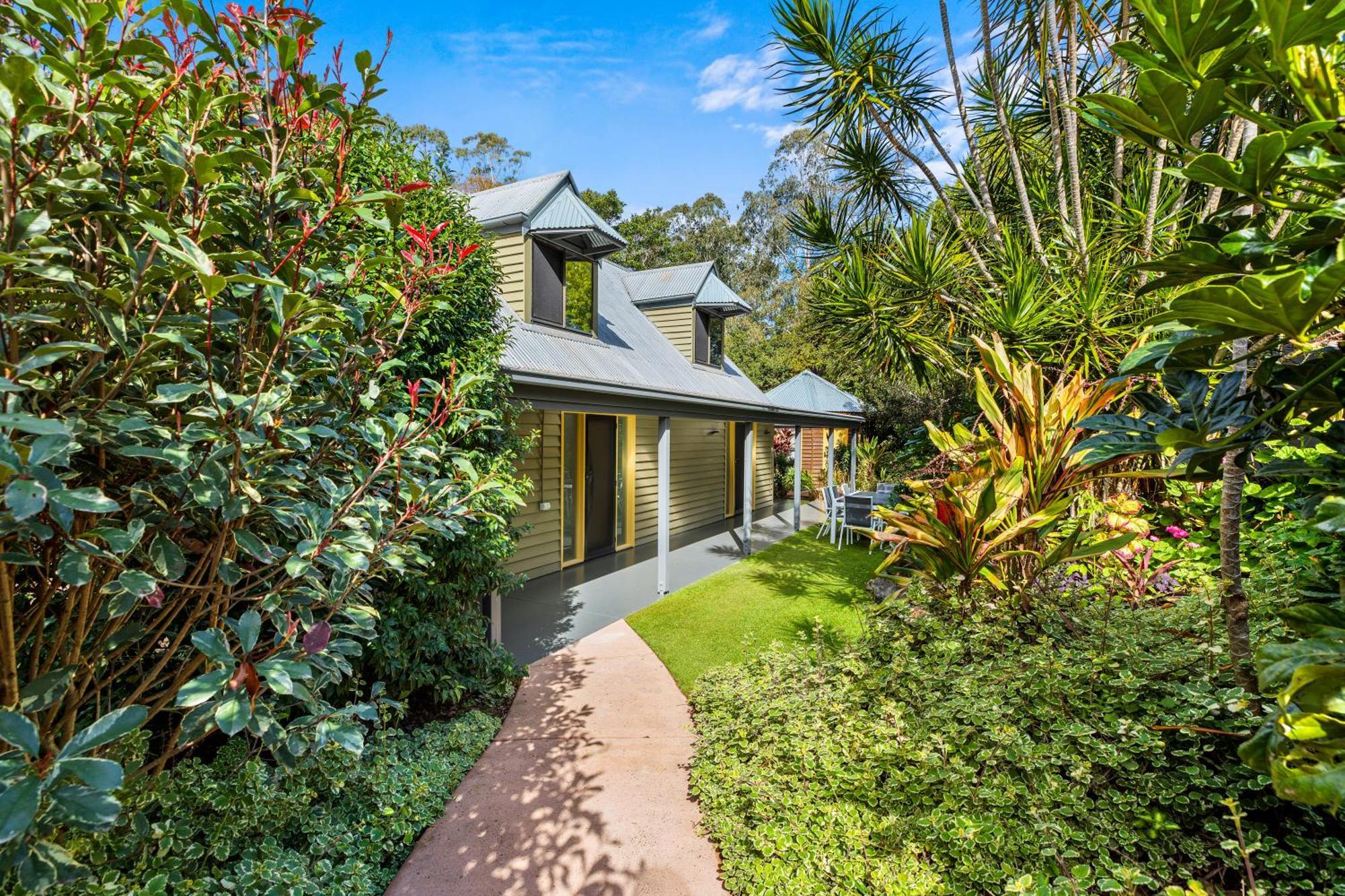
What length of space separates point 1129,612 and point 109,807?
4.02 metres

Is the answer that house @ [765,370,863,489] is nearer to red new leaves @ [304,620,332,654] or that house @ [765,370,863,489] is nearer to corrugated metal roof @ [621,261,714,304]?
corrugated metal roof @ [621,261,714,304]

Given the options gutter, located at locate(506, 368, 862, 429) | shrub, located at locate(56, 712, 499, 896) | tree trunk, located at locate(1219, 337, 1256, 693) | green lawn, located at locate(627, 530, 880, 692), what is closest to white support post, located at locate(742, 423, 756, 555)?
gutter, located at locate(506, 368, 862, 429)

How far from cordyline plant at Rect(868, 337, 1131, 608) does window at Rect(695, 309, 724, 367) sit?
9.12m

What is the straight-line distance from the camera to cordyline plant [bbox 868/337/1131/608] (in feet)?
11.0

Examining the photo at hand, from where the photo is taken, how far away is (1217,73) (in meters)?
1.27

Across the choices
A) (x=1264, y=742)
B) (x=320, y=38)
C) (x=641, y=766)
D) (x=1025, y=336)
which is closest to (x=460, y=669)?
(x=641, y=766)

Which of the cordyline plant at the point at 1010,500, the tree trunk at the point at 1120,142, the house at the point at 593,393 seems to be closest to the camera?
the cordyline plant at the point at 1010,500

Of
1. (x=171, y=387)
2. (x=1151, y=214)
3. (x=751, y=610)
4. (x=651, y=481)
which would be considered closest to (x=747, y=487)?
(x=651, y=481)

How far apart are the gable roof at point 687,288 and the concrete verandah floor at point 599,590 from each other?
5.43m

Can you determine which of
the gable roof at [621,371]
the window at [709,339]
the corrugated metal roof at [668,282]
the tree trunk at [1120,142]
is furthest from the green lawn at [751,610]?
the corrugated metal roof at [668,282]

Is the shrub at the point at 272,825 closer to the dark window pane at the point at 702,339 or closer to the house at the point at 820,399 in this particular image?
the dark window pane at the point at 702,339

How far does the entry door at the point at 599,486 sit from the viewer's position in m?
8.88

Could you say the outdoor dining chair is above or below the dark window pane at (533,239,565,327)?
below

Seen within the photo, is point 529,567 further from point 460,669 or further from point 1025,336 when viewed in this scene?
point 1025,336
